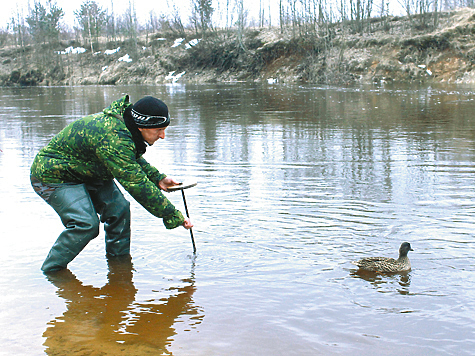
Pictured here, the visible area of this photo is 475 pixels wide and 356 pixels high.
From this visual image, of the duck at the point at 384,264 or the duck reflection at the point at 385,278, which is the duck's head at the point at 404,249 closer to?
the duck at the point at 384,264

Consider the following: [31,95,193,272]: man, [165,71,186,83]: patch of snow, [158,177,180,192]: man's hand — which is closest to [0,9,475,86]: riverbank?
[165,71,186,83]: patch of snow

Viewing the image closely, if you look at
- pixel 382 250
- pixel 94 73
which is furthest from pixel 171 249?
pixel 94 73

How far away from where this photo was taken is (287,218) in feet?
20.8

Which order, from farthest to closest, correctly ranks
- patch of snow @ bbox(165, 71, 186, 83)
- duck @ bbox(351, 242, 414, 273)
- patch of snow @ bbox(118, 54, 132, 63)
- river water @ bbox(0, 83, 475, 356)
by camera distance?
patch of snow @ bbox(118, 54, 132, 63), patch of snow @ bbox(165, 71, 186, 83), duck @ bbox(351, 242, 414, 273), river water @ bbox(0, 83, 475, 356)

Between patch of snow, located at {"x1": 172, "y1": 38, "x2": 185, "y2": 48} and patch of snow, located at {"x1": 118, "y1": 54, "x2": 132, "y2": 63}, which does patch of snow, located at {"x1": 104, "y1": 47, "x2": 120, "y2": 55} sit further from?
patch of snow, located at {"x1": 172, "y1": 38, "x2": 185, "y2": 48}

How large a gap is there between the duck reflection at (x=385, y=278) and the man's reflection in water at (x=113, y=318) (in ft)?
5.06

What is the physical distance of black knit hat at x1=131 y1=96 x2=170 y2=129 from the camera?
4176mm

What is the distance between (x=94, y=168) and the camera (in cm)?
446

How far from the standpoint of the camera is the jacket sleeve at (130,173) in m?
4.15

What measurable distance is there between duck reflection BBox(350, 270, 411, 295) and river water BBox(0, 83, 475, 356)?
0.02 meters

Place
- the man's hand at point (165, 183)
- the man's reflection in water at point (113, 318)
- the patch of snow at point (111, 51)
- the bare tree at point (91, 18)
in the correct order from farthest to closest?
the bare tree at point (91, 18)
the patch of snow at point (111, 51)
the man's hand at point (165, 183)
the man's reflection in water at point (113, 318)

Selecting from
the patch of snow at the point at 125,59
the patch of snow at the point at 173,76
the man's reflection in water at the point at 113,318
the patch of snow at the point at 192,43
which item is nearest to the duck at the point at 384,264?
the man's reflection in water at the point at 113,318

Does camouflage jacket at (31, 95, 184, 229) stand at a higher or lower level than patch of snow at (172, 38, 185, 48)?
lower

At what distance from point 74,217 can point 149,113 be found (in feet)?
3.77
